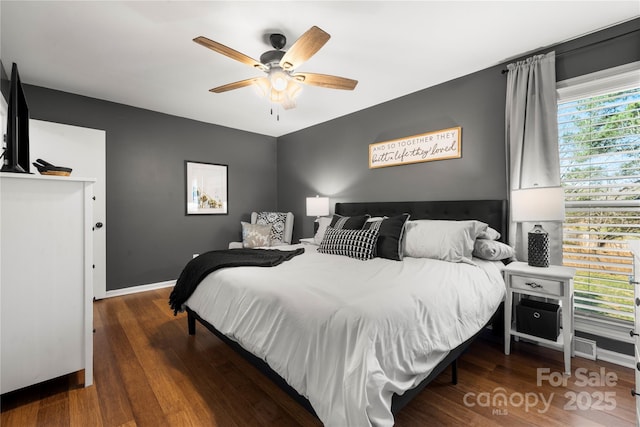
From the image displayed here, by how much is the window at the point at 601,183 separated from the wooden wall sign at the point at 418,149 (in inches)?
34.8

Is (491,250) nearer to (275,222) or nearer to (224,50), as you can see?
(224,50)

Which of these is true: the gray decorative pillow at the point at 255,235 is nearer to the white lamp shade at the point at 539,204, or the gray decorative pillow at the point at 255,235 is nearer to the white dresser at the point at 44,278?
the white dresser at the point at 44,278

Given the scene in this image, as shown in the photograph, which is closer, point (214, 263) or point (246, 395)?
point (246, 395)

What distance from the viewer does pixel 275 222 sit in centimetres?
482

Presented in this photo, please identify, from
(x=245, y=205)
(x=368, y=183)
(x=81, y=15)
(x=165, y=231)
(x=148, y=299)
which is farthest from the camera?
(x=245, y=205)

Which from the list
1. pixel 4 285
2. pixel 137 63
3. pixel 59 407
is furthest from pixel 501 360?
pixel 137 63

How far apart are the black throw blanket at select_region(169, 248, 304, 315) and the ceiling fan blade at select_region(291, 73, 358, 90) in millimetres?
1507

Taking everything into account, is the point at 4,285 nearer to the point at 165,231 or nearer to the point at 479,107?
the point at 165,231

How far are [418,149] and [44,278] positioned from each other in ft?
11.3

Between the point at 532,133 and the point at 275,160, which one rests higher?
the point at 275,160

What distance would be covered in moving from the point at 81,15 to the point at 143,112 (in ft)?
6.70

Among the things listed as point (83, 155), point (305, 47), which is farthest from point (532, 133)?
point (83, 155)

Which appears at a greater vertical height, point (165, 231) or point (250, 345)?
point (165, 231)

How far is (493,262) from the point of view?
2.45 meters
